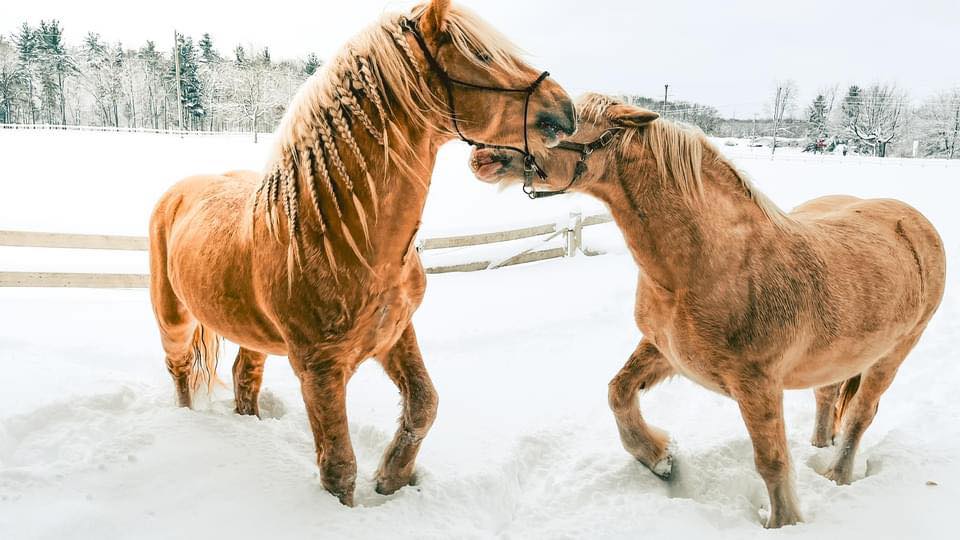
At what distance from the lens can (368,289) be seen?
1994 mm

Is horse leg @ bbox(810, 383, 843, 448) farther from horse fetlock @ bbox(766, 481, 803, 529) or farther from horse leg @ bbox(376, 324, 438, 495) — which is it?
horse leg @ bbox(376, 324, 438, 495)

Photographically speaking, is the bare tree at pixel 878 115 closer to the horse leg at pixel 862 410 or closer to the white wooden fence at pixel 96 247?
the white wooden fence at pixel 96 247

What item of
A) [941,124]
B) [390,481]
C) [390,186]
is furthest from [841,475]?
[941,124]

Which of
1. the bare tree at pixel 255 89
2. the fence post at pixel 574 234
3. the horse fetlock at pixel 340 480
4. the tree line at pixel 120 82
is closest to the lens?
the horse fetlock at pixel 340 480

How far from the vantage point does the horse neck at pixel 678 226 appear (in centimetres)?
219

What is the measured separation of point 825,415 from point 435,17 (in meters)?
3.06

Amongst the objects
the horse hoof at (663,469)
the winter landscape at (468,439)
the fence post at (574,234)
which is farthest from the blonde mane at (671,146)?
the fence post at (574,234)

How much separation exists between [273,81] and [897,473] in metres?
36.6

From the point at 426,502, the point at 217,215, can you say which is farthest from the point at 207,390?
the point at 426,502

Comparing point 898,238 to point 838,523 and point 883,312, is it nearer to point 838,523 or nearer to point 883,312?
point 883,312

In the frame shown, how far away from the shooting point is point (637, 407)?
108 inches

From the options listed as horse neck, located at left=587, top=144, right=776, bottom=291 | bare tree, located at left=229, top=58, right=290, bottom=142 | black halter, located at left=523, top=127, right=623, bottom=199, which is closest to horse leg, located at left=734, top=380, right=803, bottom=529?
horse neck, located at left=587, top=144, right=776, bottom=291

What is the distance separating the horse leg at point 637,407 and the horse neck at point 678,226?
615 mm

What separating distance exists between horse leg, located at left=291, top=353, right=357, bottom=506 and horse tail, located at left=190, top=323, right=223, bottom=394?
1443mm
